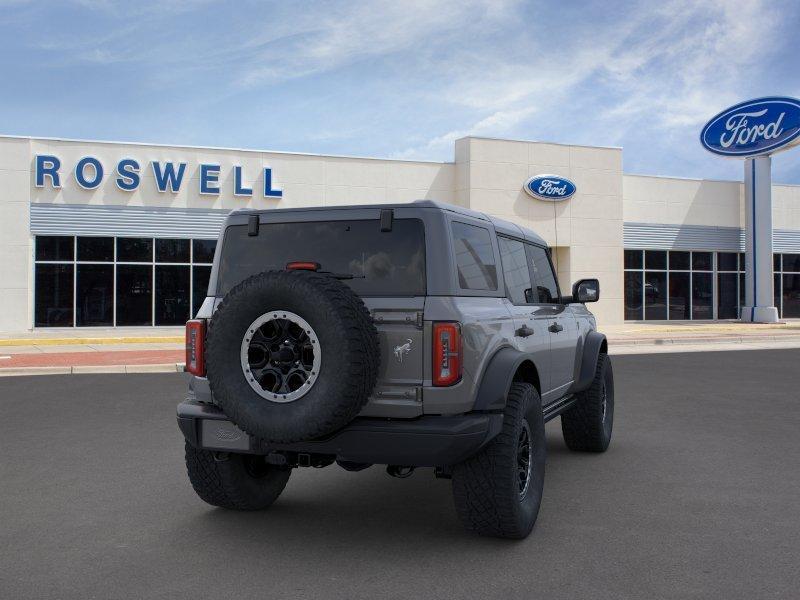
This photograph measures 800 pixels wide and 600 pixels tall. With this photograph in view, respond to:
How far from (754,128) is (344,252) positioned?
97.1 feet

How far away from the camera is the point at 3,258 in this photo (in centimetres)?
2325

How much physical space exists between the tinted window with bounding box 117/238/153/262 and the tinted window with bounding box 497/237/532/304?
2069cm

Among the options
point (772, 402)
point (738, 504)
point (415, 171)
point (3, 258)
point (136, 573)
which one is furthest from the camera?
point (415, 171)

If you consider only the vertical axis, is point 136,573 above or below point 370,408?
below

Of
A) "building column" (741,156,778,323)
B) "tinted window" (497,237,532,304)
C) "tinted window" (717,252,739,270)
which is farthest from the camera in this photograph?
"tinted window" (717,252,739,270)

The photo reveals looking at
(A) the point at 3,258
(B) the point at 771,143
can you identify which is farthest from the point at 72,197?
(B) the point at 771,143

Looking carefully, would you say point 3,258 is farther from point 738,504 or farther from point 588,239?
point 738,504

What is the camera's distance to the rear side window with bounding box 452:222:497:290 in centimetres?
470

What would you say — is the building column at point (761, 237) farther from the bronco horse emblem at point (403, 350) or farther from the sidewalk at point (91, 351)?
the bronco horse emblem at point (403, 350)

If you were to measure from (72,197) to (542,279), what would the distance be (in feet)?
68.1

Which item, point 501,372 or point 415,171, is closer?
point 501,372

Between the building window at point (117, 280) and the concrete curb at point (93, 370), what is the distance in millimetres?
10290

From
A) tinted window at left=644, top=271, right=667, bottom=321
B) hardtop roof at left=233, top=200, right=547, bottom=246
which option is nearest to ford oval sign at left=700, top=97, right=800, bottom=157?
tinted window at left=644, top=271, right=667, bottom=321

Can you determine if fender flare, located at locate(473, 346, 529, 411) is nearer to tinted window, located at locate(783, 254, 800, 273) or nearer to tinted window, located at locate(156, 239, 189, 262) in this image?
tinted window, located at locate(156, 239, 189, 262)
